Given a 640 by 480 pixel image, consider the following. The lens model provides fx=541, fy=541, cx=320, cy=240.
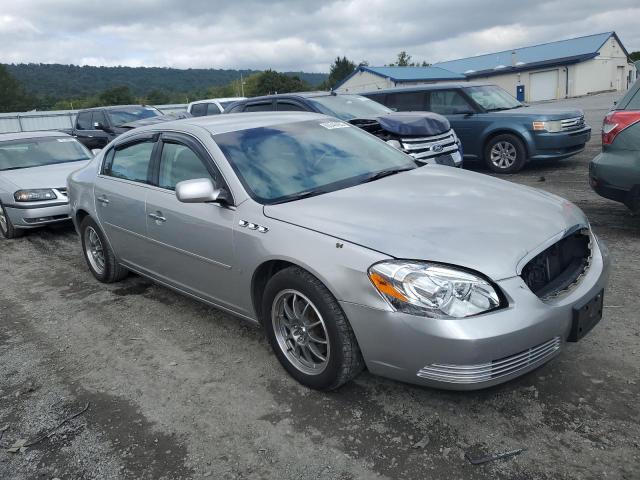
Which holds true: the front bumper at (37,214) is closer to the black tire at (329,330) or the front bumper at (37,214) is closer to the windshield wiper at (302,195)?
the windshield wiper at (302,195)

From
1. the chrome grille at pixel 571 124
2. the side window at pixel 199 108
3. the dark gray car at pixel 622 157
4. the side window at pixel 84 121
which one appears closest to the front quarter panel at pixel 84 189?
the dark gray car at pixel 622 157

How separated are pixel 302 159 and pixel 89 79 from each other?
90.9 meters

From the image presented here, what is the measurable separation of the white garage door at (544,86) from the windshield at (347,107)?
→ 138 feet

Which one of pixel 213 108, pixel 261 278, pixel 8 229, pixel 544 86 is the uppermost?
pixel 544 86

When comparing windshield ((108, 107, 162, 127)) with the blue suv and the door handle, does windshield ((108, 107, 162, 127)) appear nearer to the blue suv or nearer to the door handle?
the blue suv

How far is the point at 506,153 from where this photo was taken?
981 centimetres

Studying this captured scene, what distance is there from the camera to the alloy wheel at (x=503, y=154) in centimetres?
972

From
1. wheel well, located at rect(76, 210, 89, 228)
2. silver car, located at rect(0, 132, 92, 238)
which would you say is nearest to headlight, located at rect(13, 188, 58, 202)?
silver car, located at rect(0, 132, 92, 238)

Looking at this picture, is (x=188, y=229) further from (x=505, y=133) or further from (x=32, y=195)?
(x=505, y=133)

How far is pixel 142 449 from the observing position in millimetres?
2803

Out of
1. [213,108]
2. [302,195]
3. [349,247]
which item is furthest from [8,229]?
[213,108]

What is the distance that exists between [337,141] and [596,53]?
48.2 m

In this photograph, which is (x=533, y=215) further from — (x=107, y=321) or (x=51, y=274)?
(x=51, y=274)

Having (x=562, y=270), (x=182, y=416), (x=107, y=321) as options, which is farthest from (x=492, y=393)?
(x=107, y=321)
